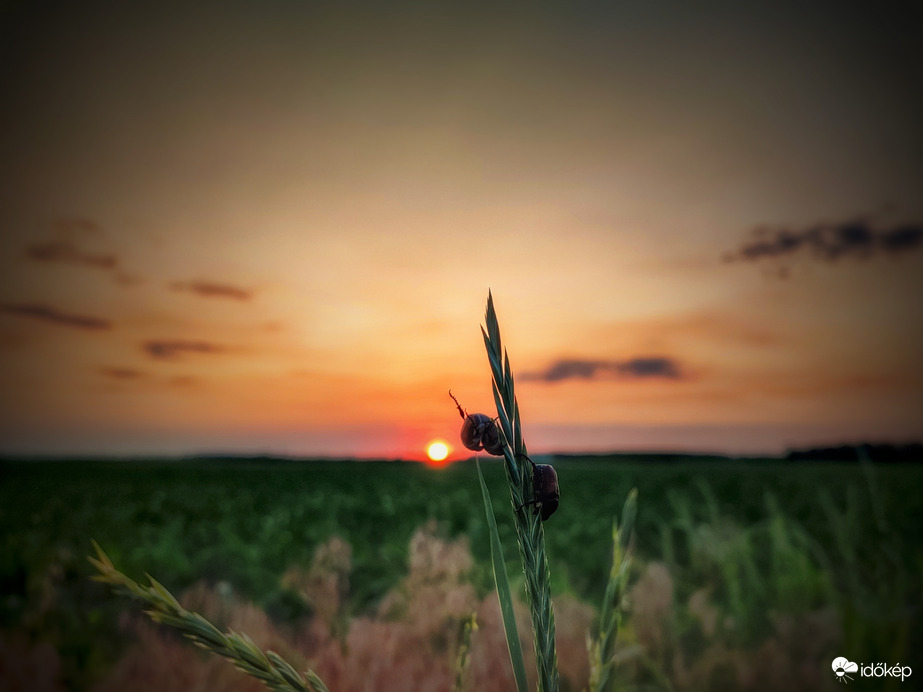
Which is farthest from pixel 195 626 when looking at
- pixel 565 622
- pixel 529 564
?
pixel 565 622

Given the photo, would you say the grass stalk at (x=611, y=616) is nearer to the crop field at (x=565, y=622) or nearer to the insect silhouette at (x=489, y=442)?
the insect silhouette at (x=489, y=442)

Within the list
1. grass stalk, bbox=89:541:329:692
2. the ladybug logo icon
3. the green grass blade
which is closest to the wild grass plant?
the green grass blade

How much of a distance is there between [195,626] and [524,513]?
27 centimetres

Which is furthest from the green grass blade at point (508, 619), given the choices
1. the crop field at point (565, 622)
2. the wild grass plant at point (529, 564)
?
the crop field at point (565, 622)

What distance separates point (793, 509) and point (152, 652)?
49.7 feet

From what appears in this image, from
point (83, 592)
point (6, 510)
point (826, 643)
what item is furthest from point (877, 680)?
point (6, 510)

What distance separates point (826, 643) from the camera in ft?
6.02

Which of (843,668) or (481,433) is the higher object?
(481,433)

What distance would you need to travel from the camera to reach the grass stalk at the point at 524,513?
48 centimetres

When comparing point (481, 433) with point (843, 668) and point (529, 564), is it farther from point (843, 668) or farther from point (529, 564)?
point (843, 668)

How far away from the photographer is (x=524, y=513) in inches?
20.6

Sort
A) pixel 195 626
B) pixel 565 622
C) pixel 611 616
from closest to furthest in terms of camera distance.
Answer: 1. pixel 195 626
2. pixel 611 616
3. pixel 565 622

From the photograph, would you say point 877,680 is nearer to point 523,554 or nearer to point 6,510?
point 523,554

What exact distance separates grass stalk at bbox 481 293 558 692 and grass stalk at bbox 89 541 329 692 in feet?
0.66
